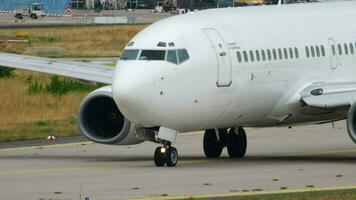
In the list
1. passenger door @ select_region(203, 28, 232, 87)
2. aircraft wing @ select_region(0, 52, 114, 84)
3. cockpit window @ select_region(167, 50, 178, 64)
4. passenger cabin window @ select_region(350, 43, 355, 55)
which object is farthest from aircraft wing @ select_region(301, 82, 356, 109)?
aircraft wing @ select_region(0, 52, 114, 84)

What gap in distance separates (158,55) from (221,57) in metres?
1.56

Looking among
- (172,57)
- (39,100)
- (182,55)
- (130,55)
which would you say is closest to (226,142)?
(182,55)

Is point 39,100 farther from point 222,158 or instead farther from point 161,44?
point 161,44

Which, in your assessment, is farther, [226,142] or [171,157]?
[226,142]

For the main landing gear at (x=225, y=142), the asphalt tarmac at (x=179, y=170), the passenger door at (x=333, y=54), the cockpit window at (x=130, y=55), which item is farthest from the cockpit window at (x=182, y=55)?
the passenger door at (x=333, y=54)

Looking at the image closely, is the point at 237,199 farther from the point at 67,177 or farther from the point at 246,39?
the point at 246,39

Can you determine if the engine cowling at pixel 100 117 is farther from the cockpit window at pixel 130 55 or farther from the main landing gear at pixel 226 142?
the cockpit window at pixel 130 55

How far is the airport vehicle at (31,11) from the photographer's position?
6496 inches

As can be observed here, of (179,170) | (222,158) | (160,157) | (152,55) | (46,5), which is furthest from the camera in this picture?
(46,5)

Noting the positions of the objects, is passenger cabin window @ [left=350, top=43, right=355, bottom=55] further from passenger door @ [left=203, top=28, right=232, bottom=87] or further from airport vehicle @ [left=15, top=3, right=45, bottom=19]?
airport vehicle @ [left=15, top=3, right=45, bottom=19]

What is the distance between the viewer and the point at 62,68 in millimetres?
38594

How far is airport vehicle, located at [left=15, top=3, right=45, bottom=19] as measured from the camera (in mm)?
165000

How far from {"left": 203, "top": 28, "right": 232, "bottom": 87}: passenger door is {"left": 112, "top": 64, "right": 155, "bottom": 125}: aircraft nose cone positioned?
1921 mm

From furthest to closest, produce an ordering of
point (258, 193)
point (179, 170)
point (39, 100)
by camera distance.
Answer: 1. point (39, 100)
2. point (179, 170)
3. point (258, 193)
